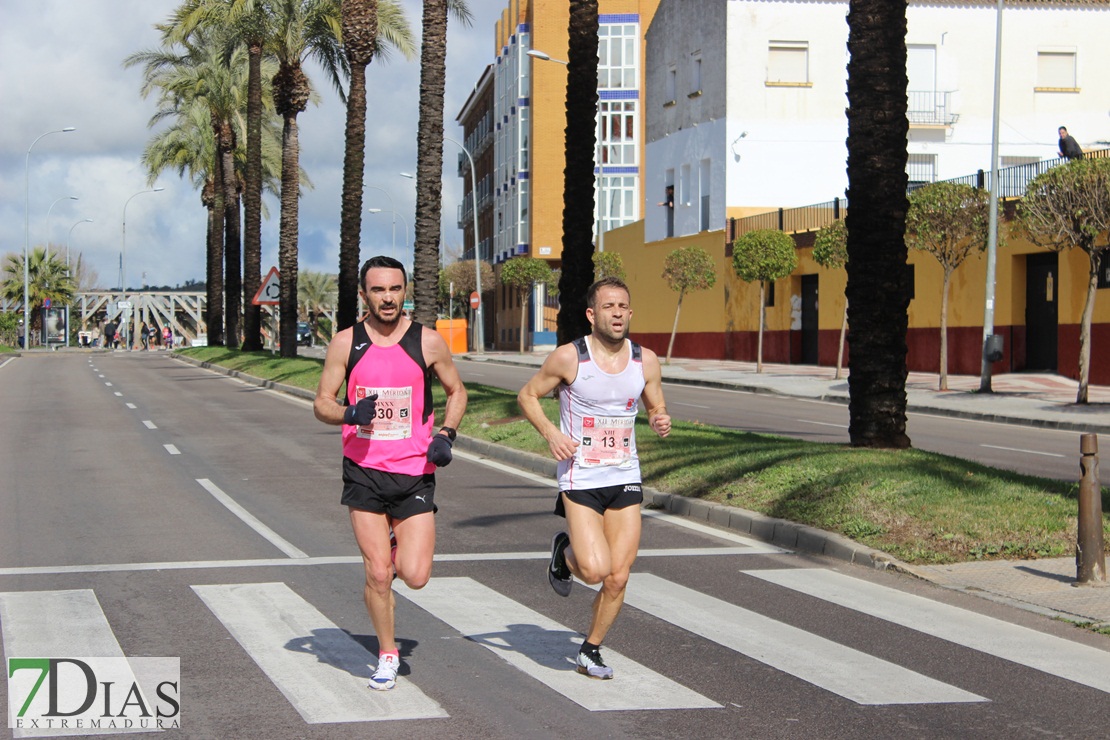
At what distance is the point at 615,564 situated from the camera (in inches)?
251

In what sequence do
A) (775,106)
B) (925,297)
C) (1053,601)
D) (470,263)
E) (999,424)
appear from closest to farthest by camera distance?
(1053,601) → (999,424) → (925,297) → (775,106) → (470,263)

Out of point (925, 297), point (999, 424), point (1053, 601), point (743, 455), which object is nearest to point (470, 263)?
point (925, 297)

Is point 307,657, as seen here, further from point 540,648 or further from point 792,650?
point 792,650

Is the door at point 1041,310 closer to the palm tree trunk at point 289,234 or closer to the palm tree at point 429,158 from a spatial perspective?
the palm tree at point 429,158

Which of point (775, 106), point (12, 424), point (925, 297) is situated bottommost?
point (12, 424)

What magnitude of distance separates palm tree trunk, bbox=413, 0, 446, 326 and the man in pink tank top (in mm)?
20051

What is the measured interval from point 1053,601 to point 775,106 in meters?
42.1

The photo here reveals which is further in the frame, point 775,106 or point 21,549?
point 775,106

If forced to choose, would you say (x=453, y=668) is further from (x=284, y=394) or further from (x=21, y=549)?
(x=284, y=394)

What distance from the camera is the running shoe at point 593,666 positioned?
6340 millimetres

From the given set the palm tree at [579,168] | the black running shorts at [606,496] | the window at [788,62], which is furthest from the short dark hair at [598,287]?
the window at [788,62]

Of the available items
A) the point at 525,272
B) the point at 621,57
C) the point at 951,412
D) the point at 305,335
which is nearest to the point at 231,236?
the point at 525,272

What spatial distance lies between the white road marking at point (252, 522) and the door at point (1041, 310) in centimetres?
2512

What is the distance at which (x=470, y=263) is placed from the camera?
252 ft
